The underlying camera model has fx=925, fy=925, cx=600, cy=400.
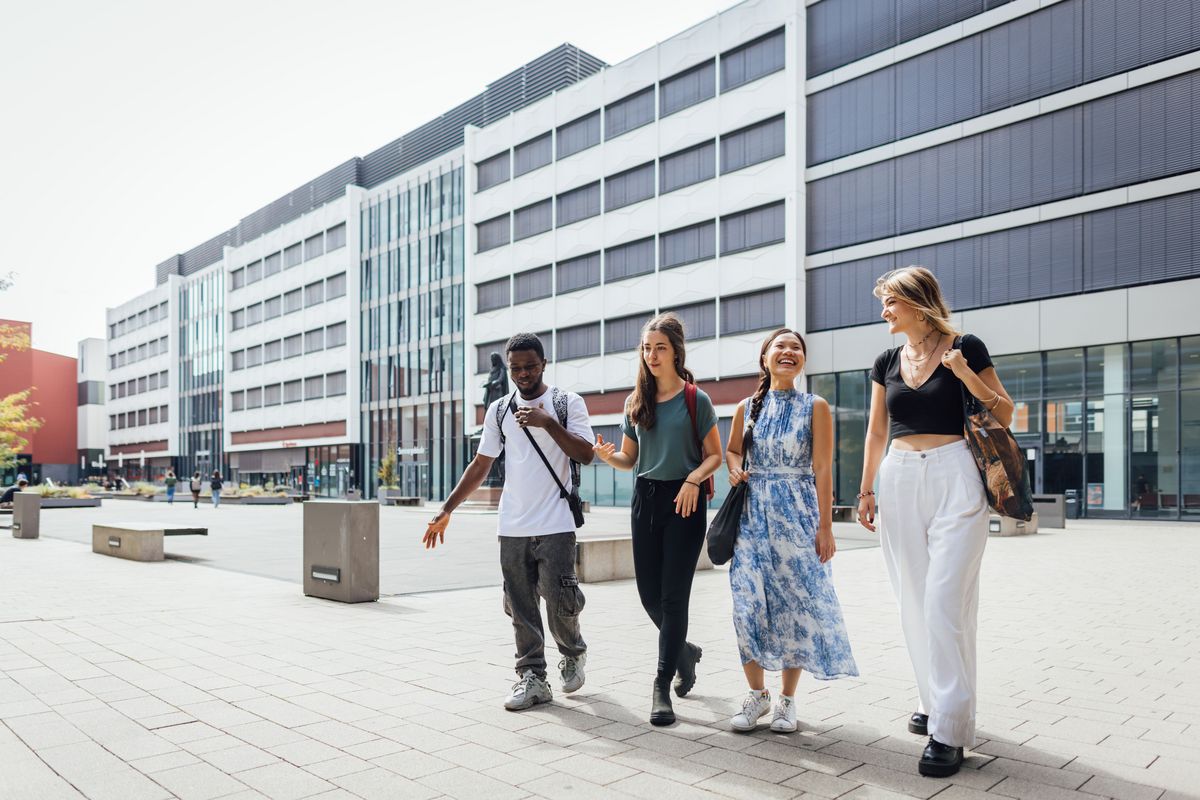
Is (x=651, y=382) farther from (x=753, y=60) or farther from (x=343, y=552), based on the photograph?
(x=753, y=60)

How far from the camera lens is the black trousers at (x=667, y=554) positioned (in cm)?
451

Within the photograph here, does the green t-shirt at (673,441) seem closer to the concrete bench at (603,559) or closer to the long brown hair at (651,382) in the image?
the long brown hair at (651,382)

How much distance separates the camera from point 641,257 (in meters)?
39.2

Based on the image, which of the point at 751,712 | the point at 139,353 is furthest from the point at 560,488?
the point at 139,353

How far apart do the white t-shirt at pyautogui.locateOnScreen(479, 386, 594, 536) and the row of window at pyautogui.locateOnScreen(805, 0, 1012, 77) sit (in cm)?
2943

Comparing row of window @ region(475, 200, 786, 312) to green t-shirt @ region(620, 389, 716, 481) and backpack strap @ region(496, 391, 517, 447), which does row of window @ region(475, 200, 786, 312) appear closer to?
backpack strap @ region(496, 391, 517, 447)

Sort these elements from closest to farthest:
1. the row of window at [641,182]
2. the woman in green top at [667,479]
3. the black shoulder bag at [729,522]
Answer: the black shoulder bag at [729,522], the woman in green top at [667,479], the row of window at [641,182]

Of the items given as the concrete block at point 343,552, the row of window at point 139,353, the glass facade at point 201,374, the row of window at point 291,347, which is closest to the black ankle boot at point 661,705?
the concrete block at point 343,552

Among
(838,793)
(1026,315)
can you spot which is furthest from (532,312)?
(838,793)

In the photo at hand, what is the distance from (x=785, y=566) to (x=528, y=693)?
1.49m

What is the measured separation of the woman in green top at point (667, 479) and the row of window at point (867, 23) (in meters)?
29.3

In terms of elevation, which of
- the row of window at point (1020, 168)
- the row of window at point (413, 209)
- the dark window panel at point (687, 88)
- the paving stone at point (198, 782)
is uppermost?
the dark window panel at point (687, 88)

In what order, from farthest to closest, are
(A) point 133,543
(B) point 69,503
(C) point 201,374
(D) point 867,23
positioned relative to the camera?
(C) point 201,374
(B) point 69,503
(D) point 867,23
(A) point 133,543

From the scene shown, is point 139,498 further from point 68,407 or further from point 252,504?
point 68,407
